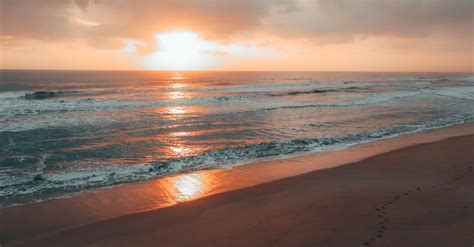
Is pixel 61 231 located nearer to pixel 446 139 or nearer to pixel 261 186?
pixel 261 186

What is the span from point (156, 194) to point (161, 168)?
2463mm

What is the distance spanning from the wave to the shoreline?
2.12 ft

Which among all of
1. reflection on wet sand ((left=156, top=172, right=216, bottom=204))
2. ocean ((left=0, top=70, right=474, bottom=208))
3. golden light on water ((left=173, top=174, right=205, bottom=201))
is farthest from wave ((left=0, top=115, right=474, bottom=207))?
golden light on water ((left=173, top=174, right=205, bottom=201))

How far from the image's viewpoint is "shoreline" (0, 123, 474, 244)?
6582 millimetres

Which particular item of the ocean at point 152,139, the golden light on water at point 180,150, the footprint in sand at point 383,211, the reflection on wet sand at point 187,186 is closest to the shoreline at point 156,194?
the reflection on wet sand at point 187,186

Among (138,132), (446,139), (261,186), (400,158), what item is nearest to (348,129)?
(446,139)

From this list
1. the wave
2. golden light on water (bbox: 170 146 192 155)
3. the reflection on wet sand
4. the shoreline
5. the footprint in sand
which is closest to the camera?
the footprint in sand

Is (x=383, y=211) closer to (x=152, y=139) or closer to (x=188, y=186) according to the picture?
(x=188, y=186)

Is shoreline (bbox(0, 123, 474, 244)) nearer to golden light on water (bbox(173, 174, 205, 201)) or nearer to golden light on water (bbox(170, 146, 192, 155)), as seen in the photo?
golden light on water (bbox(173, 174, 205, 201))

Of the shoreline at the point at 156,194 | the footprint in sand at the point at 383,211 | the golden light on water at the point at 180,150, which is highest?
the footprint in sand at the point at 383,211

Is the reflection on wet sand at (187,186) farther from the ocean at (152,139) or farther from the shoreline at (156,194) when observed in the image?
the ocean at (152,139)

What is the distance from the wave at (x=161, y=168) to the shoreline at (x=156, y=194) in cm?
65

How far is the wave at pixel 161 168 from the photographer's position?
8666 mm

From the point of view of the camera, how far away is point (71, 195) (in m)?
8.24
